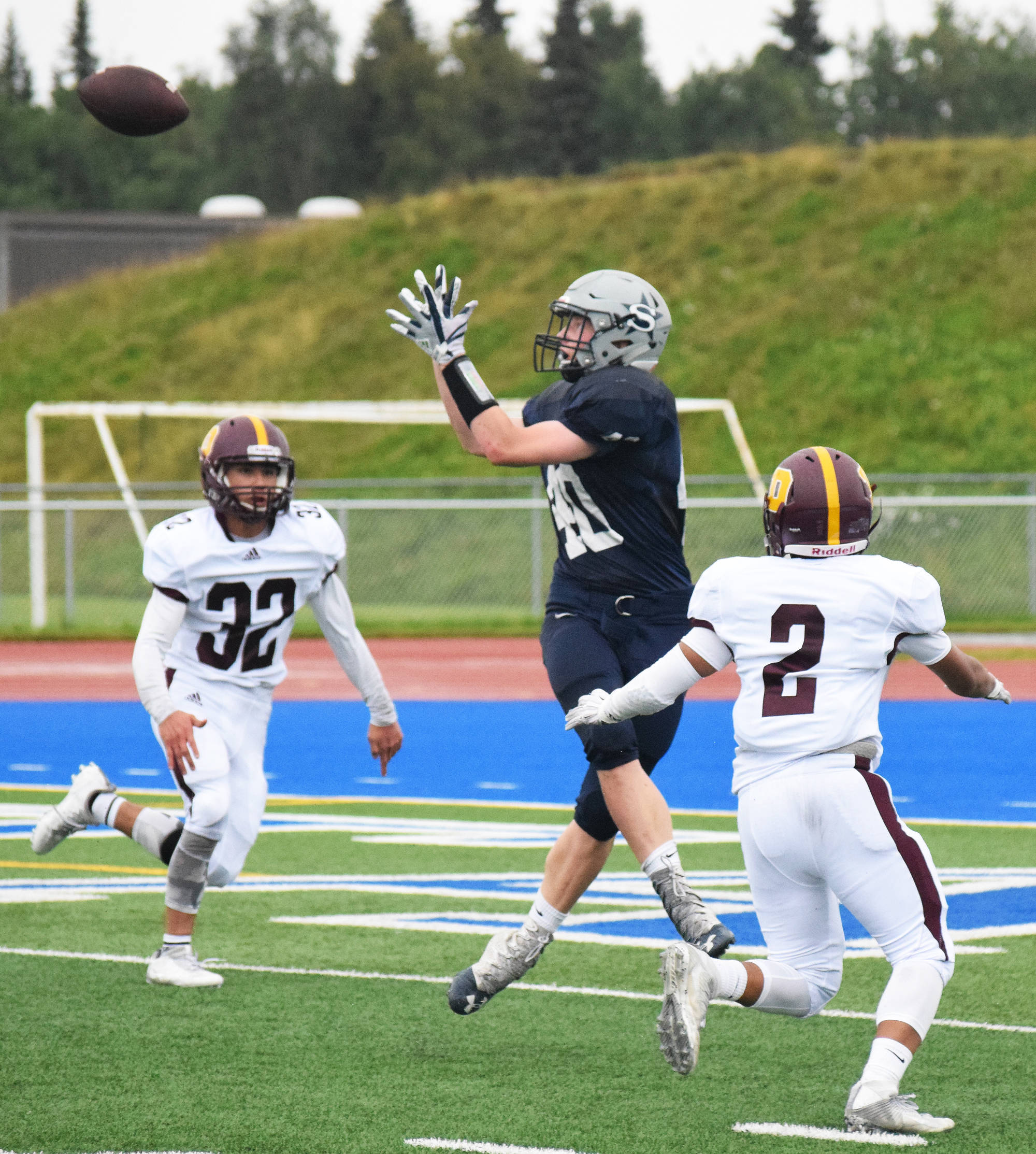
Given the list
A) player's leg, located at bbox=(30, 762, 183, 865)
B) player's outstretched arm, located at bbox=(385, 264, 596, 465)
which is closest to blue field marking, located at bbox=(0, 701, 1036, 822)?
player's leg, located at bbox=(30, 762, 183, 865)

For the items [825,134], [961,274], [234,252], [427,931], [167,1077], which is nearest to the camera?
[167,1077]

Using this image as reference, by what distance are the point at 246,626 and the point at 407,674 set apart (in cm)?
1062

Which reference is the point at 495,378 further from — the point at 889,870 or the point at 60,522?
the point at 889,870

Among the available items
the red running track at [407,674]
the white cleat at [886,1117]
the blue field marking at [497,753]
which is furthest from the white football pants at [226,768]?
the red running track at [407,674]

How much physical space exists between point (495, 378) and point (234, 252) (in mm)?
9625

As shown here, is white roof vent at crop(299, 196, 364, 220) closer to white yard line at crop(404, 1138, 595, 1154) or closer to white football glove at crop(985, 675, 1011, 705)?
white football glove at crop(985, 675, 1011, 705)

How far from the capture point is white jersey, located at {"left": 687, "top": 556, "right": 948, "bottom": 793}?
167 inches

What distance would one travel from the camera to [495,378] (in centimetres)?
3130

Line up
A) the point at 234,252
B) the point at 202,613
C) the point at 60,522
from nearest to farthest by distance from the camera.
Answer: the point at 202,613, the point at 60,522, the point at 234,252

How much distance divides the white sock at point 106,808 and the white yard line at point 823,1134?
116 inches

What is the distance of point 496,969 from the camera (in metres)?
5.17

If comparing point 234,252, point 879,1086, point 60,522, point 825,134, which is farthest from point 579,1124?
point 825,134

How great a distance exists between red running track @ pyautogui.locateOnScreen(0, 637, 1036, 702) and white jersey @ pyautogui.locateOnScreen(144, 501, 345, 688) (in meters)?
8.78

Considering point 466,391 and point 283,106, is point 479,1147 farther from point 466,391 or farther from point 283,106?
point 283,106
